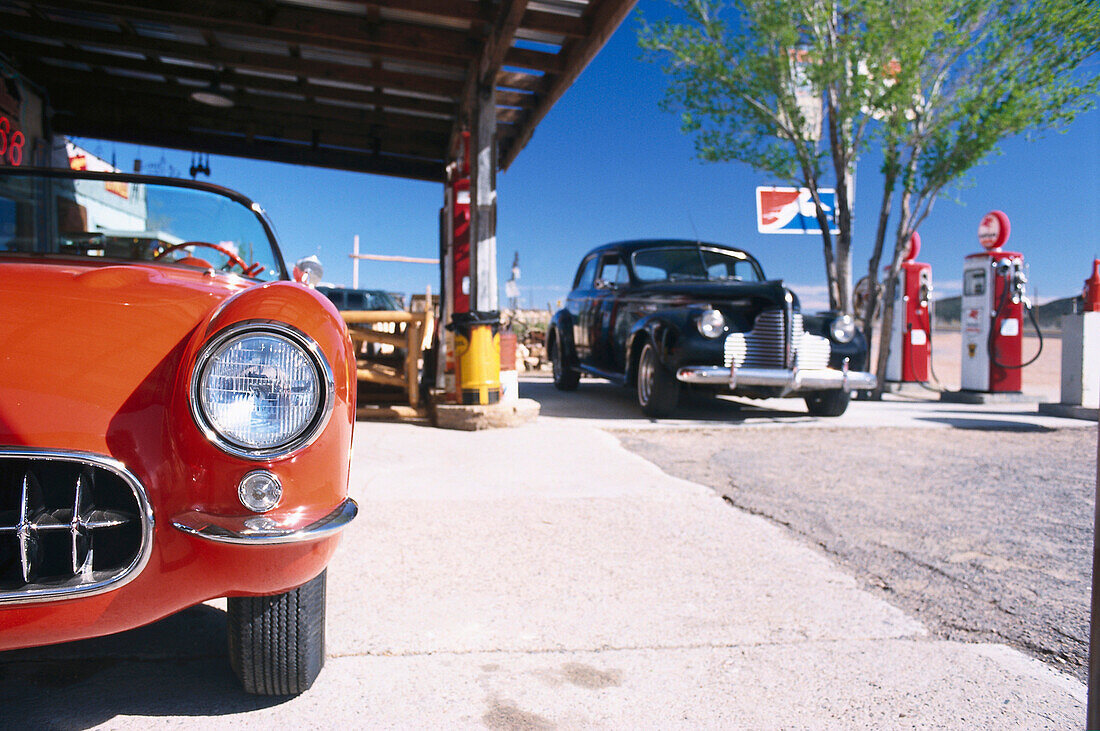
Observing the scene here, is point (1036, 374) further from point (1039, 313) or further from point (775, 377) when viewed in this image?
A: point (1039, 313)

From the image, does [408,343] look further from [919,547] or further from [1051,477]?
[1051,477]

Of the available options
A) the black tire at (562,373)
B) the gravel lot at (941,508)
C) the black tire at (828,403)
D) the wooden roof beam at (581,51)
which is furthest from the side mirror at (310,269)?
the black tire at (562,373)

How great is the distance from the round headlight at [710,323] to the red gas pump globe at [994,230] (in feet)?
19.7

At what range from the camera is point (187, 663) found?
189 centimetres

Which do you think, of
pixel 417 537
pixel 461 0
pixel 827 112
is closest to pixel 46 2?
pixel 461 0

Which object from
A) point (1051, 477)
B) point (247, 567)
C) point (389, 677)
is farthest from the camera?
point (1051, 477)

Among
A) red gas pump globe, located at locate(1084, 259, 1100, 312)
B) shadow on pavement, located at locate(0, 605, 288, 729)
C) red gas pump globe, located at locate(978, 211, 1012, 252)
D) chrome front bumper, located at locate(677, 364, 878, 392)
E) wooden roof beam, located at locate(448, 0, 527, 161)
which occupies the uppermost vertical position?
wooden roof beam, located at locate(448, 0, 527, 161)

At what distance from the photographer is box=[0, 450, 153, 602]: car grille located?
1281mm

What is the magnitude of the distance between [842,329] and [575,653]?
557cm

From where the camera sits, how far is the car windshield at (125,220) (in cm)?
234

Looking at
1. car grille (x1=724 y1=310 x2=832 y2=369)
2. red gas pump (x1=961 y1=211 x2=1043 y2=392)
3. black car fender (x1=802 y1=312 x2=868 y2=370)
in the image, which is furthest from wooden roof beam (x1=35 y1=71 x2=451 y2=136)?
red gas pump (x1=961 y1=211 x2=1043 y2=392)

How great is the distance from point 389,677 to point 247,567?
2.06ft

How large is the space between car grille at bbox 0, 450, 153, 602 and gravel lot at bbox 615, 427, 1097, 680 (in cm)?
222

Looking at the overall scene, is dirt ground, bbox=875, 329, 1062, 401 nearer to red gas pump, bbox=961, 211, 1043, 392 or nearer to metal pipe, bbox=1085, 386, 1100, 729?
red gas pump, bbox=961, 211, 1043, 392
